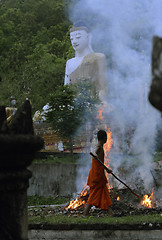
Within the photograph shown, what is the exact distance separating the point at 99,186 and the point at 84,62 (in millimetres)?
17308

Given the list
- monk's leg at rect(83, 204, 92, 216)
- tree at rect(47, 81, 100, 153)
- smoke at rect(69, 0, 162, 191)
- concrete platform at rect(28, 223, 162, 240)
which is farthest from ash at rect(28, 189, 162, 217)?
tree at rect(47, 81, 100, 153)

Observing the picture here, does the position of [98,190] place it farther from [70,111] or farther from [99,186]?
[70,111]

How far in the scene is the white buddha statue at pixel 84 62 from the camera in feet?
81.8

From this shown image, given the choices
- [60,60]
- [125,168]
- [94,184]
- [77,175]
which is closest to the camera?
[94,184]

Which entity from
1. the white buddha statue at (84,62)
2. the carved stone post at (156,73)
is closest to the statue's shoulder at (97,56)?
the white buddha statue at (84,62)

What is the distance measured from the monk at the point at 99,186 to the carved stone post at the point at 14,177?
5.52 m

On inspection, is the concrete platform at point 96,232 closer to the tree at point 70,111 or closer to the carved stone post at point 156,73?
the carved stone post at point 156,73

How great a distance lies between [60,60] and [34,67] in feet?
9.00

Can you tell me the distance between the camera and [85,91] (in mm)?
19656

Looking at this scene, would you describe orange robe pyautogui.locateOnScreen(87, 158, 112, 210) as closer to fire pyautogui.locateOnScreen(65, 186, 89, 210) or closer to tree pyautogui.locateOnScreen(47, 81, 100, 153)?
fire pyautogui.locateOnScreen(65, 186, 89, 210)

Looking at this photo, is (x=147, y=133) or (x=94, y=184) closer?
(x=94, y=184)

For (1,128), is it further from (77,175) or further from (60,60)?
(60,60)

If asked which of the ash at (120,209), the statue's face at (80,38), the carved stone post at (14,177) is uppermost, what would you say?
the statue's face at (80,38)

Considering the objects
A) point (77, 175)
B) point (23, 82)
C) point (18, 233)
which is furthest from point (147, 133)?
point (23, 82)
